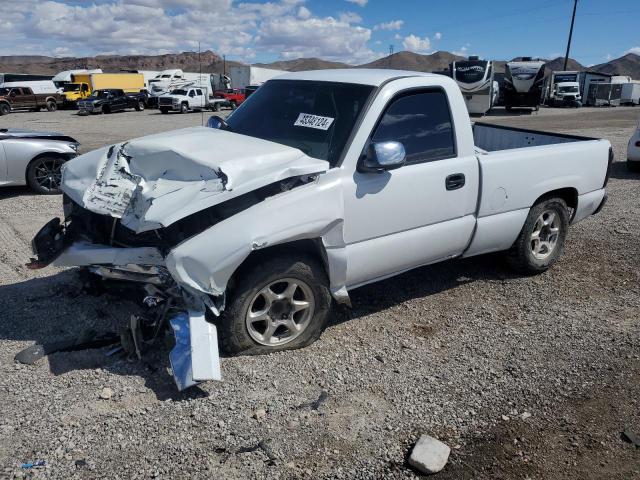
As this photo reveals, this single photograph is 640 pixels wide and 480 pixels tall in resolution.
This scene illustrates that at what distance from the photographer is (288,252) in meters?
3.70

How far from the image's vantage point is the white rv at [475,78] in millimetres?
28688

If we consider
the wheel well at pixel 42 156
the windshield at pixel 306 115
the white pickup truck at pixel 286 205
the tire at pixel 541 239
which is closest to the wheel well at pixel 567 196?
the tire at pixel 541 239

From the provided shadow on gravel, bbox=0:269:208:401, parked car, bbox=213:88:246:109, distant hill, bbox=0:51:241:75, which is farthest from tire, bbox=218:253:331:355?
distant hill, bbox=0:51:241:75

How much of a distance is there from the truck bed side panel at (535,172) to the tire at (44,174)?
6.84 metres

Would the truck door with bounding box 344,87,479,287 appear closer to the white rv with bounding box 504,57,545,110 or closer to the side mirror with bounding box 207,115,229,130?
the side mirror with bounding box 207,115,229,130

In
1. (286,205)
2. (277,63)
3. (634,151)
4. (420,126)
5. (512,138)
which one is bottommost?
(634,151)

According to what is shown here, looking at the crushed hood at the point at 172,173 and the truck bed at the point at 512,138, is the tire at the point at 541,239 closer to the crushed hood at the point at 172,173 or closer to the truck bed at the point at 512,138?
the truck bed at the point at 512,138

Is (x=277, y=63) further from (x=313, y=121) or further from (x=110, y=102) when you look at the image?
(x=313, y=121)

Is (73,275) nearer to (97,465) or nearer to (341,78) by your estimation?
(97,465)

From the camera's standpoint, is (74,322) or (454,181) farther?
(454,181)

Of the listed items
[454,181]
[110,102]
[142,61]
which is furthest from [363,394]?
[142,61]

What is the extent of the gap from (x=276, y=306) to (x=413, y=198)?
1326 mm

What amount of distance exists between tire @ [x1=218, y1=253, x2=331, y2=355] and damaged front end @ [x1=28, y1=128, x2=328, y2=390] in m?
0.18

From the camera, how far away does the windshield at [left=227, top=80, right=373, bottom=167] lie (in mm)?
3980
